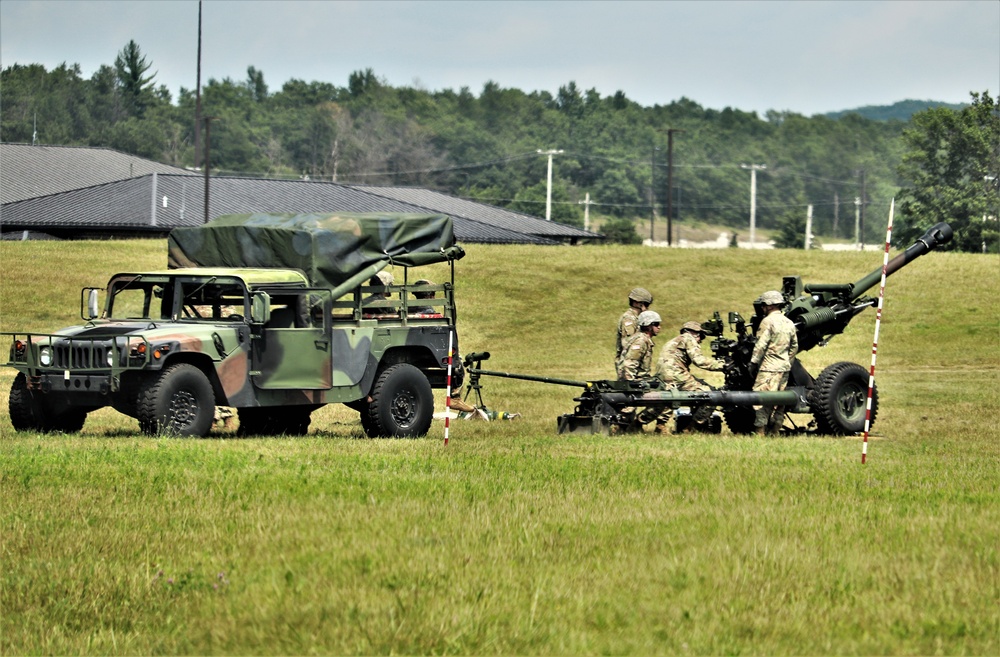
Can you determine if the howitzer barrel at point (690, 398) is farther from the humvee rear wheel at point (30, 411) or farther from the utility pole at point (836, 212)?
the utility pole at point (836, 212)

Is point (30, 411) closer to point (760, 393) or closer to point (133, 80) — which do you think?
point (760, 393)

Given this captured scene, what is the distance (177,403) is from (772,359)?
7.13 meters

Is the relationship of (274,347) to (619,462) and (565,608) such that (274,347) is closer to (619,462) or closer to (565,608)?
(619,462)

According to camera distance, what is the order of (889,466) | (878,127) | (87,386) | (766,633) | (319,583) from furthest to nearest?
(878,127) < (87,386) < (889,466) < (319,583) < (766,633)

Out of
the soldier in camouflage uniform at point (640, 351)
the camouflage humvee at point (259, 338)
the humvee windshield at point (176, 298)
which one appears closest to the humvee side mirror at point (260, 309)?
the camouflage humvee at point (259, 338)

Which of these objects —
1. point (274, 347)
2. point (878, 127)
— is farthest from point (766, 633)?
point (878, 127)

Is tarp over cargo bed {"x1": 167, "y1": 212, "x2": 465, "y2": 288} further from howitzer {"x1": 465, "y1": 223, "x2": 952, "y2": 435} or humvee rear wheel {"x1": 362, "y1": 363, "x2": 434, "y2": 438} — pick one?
howitzer {"x1": 465, "y1": 223, "x2": 952, "y2": 435}

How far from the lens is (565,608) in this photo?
800 centimetres

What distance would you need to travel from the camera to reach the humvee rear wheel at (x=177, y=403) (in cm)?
1582

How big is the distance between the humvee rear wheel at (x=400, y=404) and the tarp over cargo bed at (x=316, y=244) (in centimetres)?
127

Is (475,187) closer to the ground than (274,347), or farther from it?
farther from it

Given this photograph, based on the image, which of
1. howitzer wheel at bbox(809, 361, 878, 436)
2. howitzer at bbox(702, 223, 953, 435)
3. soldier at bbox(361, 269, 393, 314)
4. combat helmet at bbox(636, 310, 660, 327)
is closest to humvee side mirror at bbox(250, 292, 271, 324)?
soldier at bbox(361, 269, 393, 314)

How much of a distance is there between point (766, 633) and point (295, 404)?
10.6m

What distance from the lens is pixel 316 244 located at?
18359 mm
